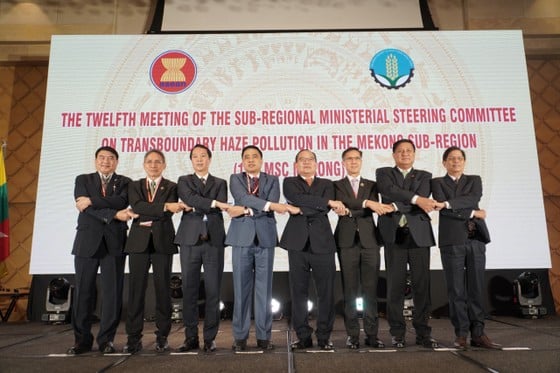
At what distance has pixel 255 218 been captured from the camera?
300 cm

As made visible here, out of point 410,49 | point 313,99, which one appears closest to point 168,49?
point 313,99

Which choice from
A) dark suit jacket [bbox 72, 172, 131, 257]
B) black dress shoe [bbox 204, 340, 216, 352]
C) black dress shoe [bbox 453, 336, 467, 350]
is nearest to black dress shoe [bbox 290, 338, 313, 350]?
black dress shoe [bbox 204, 340, 216, 352]

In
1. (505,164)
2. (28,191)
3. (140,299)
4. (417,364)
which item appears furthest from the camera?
(28,191)

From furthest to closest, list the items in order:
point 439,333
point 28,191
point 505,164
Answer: point 28,191 < point 505,164 < point 439,333

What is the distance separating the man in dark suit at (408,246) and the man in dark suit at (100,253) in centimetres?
194

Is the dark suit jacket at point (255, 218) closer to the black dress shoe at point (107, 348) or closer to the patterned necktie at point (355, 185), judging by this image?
the patterned necktie at point (355, 185)

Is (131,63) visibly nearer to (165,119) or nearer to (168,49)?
(168,49)

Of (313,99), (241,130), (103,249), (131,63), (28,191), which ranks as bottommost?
(103,249)

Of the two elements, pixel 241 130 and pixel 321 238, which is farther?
pixel 241 130

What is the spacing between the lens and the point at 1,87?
652 cm

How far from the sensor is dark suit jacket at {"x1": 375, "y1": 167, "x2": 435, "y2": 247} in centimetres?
295

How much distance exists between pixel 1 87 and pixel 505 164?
7429mm

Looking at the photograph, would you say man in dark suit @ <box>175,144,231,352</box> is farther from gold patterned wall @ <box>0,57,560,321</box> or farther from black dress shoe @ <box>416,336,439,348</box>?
gold patterned wall @ <box>0,57,560,321</box>

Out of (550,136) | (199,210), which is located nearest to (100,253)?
(199,210)
